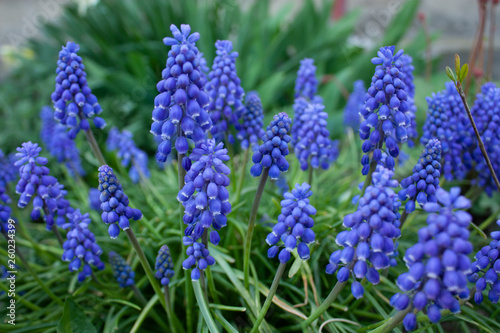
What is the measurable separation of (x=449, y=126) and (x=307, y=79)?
1.18 m

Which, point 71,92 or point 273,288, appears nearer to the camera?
point 273,288

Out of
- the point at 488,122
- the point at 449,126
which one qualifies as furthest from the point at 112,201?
the point at 488,122

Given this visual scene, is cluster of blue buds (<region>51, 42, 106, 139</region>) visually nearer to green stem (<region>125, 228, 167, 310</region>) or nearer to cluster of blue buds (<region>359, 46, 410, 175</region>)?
green stem (<region>125, 228, 167, 310</region>)

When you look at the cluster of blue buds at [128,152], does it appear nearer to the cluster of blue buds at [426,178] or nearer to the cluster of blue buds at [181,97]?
the cluster of blue buds at [181,97]

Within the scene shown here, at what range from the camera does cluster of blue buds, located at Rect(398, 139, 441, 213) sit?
80.1 inches

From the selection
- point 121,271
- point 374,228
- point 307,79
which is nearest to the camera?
point 374,228

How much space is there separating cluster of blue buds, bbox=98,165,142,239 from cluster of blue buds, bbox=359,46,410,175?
133 cm

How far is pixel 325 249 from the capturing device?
2.92 metres

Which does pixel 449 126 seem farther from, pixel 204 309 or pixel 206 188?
pixel 204 309

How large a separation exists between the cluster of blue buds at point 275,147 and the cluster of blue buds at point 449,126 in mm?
1191

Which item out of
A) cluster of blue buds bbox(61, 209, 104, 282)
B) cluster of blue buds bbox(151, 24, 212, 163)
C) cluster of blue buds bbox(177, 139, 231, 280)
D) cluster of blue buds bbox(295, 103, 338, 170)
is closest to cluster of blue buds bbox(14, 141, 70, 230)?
cluster of blue buds bbox(61, 209, 104, 282)

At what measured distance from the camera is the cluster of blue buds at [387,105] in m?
2.01

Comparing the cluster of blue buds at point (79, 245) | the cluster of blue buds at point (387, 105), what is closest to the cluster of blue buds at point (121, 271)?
the cluster of blue buds at point (79, 245)

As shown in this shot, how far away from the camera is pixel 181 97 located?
1.87 meters
